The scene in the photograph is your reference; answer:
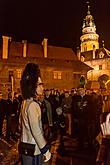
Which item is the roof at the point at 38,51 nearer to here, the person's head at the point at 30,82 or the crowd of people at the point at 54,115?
the crowd of people at the point at 54,115

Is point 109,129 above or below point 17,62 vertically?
below

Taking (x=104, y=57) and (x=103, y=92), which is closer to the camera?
(x=103, y=92)

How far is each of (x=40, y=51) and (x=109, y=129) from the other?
5333cm

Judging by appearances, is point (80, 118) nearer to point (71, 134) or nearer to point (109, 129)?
point (71, 134)

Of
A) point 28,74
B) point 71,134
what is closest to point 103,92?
point 71,134

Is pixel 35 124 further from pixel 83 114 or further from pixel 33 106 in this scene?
pixel 83 114

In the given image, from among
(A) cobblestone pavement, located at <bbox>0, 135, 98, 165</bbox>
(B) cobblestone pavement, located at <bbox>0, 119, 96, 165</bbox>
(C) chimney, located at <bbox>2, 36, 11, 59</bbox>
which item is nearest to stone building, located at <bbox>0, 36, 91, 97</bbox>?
(C) chimney, located at <bbox>2, 36, 11, 59</bbox>

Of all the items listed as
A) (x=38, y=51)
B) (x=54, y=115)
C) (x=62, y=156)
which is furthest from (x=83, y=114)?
(x=38, y=51)

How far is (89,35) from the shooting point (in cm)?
9844

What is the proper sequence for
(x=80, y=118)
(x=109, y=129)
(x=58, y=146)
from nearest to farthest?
(x=109, y=129)
(x=58, y=146)
(x=80, y=118)

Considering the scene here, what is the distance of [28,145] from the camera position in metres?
4.12

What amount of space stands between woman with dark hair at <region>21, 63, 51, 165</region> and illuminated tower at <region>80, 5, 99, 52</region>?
9048cm

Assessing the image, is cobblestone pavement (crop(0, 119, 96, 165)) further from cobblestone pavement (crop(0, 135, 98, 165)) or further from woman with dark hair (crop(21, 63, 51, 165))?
woman with dark hair (crop(21, 63, 51, 165))

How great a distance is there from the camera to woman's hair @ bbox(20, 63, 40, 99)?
4.24 metres
